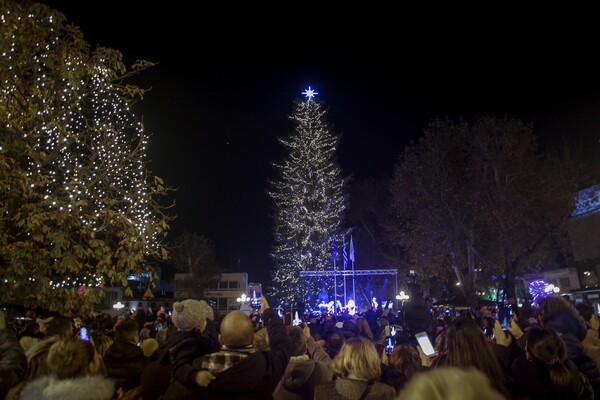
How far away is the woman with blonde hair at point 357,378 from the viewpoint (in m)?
3.92

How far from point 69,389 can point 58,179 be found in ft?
20.6

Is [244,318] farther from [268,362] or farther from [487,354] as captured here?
[487,354]

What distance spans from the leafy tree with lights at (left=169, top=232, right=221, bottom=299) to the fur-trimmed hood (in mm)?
61721

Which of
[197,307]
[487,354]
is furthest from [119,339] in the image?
[487,354]

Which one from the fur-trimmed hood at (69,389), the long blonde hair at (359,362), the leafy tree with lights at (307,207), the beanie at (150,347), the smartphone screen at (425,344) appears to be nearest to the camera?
the fur-trimmed hood at (69,389)

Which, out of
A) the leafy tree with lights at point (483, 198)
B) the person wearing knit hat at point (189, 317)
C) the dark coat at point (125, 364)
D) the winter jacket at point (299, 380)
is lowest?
the winter jacket at point (299, 380)

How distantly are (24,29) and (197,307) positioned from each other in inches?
214

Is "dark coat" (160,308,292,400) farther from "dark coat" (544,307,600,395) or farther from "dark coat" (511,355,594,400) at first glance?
"dark coat" (544,307,600,395)

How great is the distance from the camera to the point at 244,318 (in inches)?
144

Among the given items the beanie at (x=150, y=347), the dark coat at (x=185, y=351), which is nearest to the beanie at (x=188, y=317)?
the dark coat at (x=185, y=351)

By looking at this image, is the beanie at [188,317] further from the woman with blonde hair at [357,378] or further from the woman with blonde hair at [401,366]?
the woman with blonde hair at [401,366]

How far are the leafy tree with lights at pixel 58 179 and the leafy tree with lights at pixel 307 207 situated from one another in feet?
100

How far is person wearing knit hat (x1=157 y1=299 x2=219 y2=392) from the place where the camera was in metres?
3.58

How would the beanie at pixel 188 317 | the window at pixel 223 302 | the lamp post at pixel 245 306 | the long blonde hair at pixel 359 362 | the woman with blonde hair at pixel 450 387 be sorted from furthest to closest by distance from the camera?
the window at pixel 223 302 < the lamp post at pixel 245 306 < the beanie at pixel 188 317 < the long blonde hair at pixel 359 362 < the woman with blonde hair at pixel 450 387
